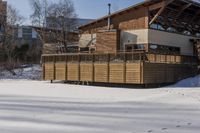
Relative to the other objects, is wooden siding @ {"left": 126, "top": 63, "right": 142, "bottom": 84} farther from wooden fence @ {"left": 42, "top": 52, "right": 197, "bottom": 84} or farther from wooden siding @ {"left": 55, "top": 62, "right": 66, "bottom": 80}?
wooden siding @ {"left": 55, "top": 62, "right": 66, "bottom": 80}

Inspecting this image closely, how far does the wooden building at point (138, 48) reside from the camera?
23470 mm

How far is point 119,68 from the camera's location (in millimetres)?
23594

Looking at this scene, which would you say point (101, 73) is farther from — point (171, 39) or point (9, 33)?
point (9, 33)

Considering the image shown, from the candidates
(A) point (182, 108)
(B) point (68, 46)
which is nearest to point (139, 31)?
(B) point (68, 46)

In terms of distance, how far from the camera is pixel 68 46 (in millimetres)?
39250

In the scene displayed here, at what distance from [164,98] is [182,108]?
3.60 metres

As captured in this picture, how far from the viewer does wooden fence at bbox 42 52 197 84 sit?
23.0 m

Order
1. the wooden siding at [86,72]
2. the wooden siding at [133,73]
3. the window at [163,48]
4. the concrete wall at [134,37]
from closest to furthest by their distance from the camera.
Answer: the wooden siding at [133,73], the wooden siding at [86,72], the window at [163,48], the concrete wall at [134,37]

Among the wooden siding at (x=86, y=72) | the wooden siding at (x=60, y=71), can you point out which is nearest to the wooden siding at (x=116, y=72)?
the wooden siding at (x=86, y=72)

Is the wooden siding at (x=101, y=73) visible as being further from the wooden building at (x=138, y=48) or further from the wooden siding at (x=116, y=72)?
the wooden siding at (x=116, y=72)

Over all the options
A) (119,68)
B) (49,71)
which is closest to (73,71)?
(49,71)

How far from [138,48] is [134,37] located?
0.89 m

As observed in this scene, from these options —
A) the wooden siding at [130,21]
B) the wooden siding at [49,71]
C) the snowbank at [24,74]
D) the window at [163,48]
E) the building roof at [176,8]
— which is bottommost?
the snowbank at [24,74]

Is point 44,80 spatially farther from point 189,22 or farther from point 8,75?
point 189,22
